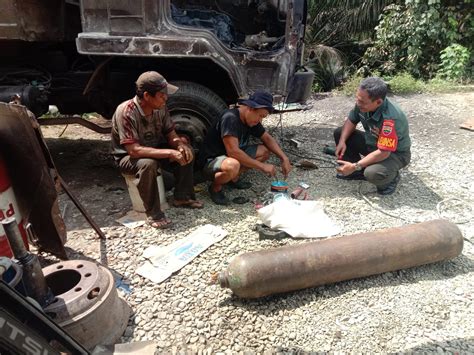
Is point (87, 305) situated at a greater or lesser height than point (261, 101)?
lesser

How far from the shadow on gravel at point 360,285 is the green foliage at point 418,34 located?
6933mm

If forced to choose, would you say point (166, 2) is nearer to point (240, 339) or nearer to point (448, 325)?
point (240, 339)

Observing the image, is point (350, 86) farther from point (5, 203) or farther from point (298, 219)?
point (5, 203)

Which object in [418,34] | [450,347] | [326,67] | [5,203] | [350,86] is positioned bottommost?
[450,347]

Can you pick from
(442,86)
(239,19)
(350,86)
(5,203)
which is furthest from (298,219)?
(442,86)

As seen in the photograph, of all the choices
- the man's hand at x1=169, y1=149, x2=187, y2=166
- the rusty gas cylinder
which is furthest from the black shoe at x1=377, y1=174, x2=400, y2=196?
the man's hand at x1=169, y1=149, x2=187, y2=166

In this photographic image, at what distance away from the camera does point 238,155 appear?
11.6ft

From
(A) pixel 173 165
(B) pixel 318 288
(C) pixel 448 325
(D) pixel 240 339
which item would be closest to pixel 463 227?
(C) pixel 448 325

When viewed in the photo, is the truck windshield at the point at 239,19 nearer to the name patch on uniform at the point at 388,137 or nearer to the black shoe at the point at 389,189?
the name patch on uniform at the point at 388,137

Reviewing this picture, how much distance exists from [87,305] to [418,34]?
349 inches

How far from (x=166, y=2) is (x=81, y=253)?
7.63ft

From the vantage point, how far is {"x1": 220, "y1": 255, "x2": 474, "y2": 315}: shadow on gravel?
2.53 metres

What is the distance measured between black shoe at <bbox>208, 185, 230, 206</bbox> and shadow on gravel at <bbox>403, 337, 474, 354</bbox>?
201cm

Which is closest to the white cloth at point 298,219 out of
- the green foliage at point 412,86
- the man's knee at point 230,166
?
the man's knee at point 230,166
